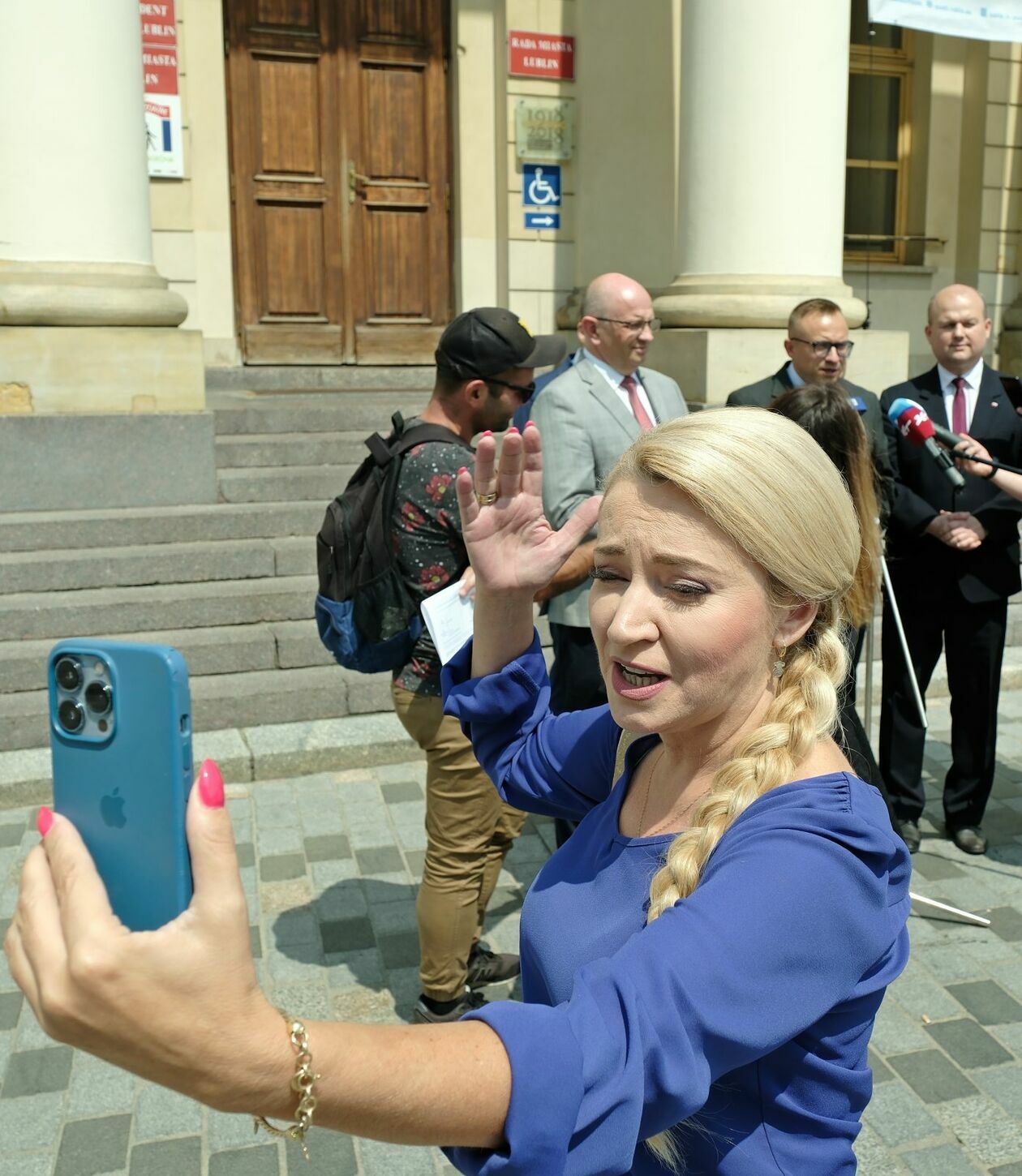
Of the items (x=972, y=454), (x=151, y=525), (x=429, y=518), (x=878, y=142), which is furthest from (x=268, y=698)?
(x=878, y=142)

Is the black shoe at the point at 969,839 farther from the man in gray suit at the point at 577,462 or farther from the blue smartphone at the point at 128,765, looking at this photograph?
the blue smartphone at the point at 128,765

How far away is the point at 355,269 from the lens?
10383 mm

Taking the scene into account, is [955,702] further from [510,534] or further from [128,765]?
[128,765]

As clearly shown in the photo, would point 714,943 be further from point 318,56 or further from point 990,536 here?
point 318,56

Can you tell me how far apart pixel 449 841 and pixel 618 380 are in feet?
6.89

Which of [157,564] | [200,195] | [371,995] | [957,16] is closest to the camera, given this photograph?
[371,995]

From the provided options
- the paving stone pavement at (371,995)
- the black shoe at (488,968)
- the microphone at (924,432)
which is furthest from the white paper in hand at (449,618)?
the microphone at (924,432)

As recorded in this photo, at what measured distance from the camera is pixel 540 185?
33.6 ft

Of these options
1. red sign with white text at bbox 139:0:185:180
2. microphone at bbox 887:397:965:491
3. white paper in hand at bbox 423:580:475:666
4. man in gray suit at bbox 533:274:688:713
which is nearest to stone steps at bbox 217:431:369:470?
red sign with white text at bbox 139:0:185:180

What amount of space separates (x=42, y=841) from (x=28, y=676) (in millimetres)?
5160

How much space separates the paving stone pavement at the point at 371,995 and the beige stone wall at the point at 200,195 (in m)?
5.40

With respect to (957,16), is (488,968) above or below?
below

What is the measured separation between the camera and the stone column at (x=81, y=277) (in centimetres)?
670

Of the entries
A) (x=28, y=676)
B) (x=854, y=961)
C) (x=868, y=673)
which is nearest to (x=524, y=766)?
(x=854, y=961)
